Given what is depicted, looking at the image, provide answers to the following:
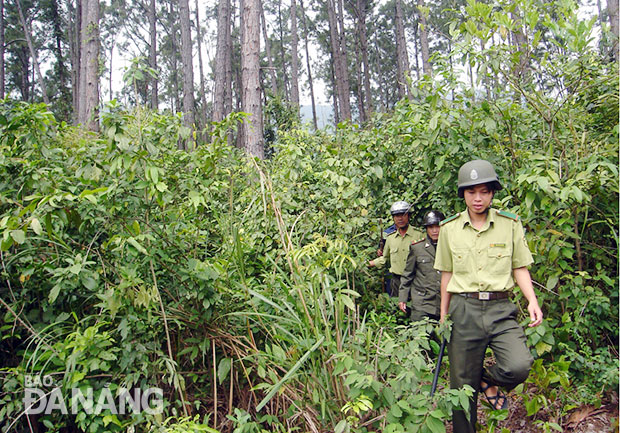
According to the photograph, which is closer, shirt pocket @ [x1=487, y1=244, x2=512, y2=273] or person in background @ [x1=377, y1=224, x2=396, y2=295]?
shirt pocket @ [x1=487, y1=244, x2=512, y2=273]

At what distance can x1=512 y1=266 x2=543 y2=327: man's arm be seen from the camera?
2953 millimetres

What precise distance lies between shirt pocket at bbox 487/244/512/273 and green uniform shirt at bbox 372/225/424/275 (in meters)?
2.08

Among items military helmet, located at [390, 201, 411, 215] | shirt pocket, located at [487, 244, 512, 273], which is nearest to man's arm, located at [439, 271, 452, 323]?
shirt pocket, located at [487, 244, 512, 273]

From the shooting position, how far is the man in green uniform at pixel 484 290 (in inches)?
120

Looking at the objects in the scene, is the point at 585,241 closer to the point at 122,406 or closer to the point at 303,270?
the point at 303,270

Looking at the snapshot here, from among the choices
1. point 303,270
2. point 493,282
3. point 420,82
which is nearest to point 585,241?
point 493,282

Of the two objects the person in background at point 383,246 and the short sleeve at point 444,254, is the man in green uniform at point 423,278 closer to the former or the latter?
the person in background at point 383,246

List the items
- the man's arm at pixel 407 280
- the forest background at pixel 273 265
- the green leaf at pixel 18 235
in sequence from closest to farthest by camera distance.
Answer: the green leaf at pixel 18 235 < the forest background at pixel 273 265 < the man's arm at pixel 407 280

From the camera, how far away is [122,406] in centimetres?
299

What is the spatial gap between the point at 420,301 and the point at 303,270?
2069mm

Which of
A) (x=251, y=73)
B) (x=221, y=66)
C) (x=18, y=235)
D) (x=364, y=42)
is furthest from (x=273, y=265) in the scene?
(x=364, y=42)

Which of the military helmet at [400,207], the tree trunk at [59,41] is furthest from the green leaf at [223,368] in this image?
the tree trunk at [59,41]

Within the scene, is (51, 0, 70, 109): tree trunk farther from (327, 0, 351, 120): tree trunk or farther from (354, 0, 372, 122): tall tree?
(354, 0, 372, 122): tall tree

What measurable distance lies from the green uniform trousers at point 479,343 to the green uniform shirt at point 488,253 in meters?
0.12
